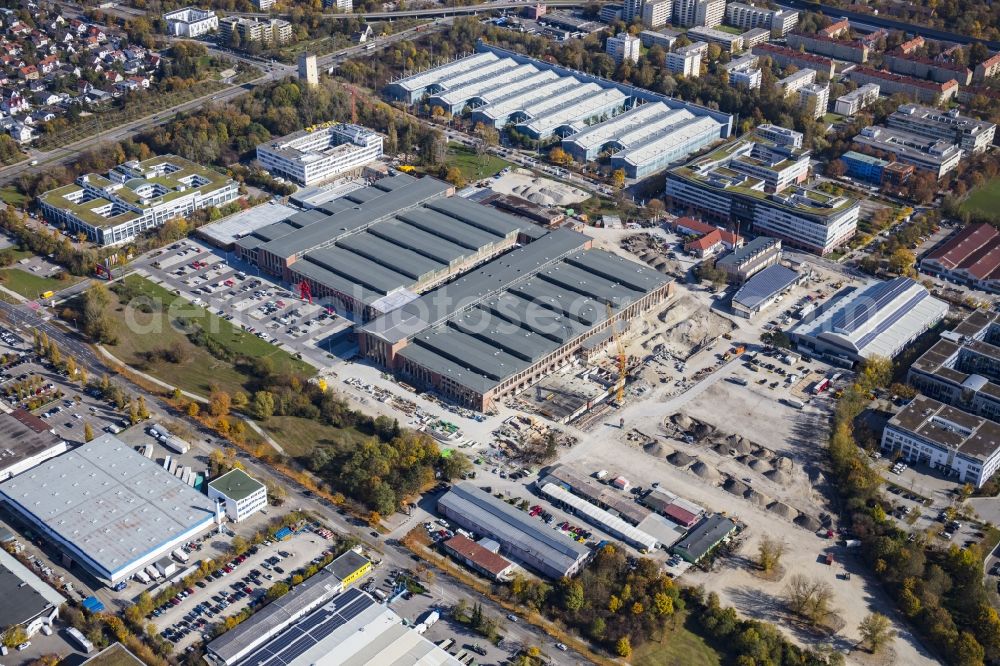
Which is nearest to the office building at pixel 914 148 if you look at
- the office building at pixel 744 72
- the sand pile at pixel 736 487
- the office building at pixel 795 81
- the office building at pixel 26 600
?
the office building at pixel 795 81

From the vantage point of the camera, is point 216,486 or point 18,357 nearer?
point 216,486

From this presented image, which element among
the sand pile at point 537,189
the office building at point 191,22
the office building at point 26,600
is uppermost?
the office building at point 191,22

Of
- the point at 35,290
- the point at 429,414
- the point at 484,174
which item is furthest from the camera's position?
the point at 484,174

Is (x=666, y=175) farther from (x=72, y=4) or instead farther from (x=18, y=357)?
(x=72, y=4)

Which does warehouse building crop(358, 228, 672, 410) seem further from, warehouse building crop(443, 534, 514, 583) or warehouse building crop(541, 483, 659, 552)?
warehouse building crop(443, 534, 514, 583)

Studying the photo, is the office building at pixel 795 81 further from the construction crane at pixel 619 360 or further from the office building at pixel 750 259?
the construction crane at pixel 619 360

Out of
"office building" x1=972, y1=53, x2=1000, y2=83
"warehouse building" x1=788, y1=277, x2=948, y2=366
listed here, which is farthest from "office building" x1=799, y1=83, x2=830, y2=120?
"warehouse building" x1=788, y1=277, x2=948, y2=366

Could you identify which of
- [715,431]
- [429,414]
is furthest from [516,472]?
[715,431]
